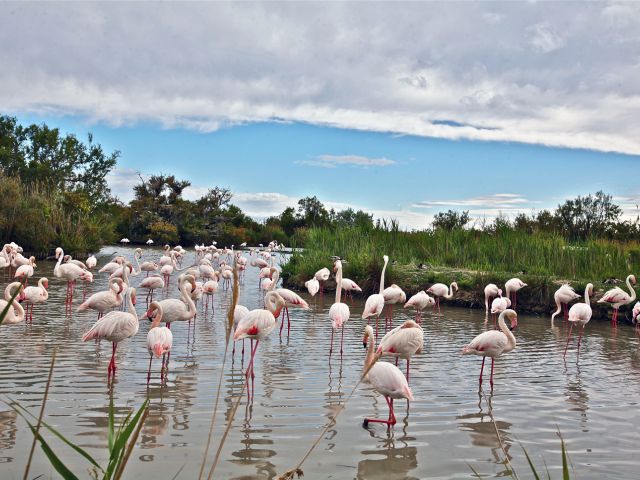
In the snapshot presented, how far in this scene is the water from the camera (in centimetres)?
488

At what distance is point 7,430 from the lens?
17.2 ft

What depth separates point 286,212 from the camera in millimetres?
64250

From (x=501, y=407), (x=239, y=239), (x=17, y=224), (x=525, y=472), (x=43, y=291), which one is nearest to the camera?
(x=525, y=472)

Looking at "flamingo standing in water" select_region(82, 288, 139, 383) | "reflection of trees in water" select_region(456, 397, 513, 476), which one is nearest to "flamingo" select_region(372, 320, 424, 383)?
"reflection of trees in water" select_region(456, 397, 513, 476)

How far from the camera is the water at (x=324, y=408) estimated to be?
16.0 feet

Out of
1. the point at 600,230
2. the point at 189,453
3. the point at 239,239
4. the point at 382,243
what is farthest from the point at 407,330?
the point at 239,239

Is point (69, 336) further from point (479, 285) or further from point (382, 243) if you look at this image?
point (382, 243)

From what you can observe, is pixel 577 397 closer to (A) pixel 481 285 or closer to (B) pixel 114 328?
(B) pixel 114 328

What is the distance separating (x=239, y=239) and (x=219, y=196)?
5.41 metres

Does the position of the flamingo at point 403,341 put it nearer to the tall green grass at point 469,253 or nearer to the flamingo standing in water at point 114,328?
the flamingo standing in water at point 114,328

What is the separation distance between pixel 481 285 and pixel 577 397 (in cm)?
909

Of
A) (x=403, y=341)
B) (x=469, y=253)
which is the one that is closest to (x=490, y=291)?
(x=469, y=253)

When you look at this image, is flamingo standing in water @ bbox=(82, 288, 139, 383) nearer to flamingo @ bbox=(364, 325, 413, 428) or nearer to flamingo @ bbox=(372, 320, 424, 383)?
flamingo @ bbox=(372, 320, 424, 383)

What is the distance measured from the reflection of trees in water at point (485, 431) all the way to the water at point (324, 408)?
0.02m
